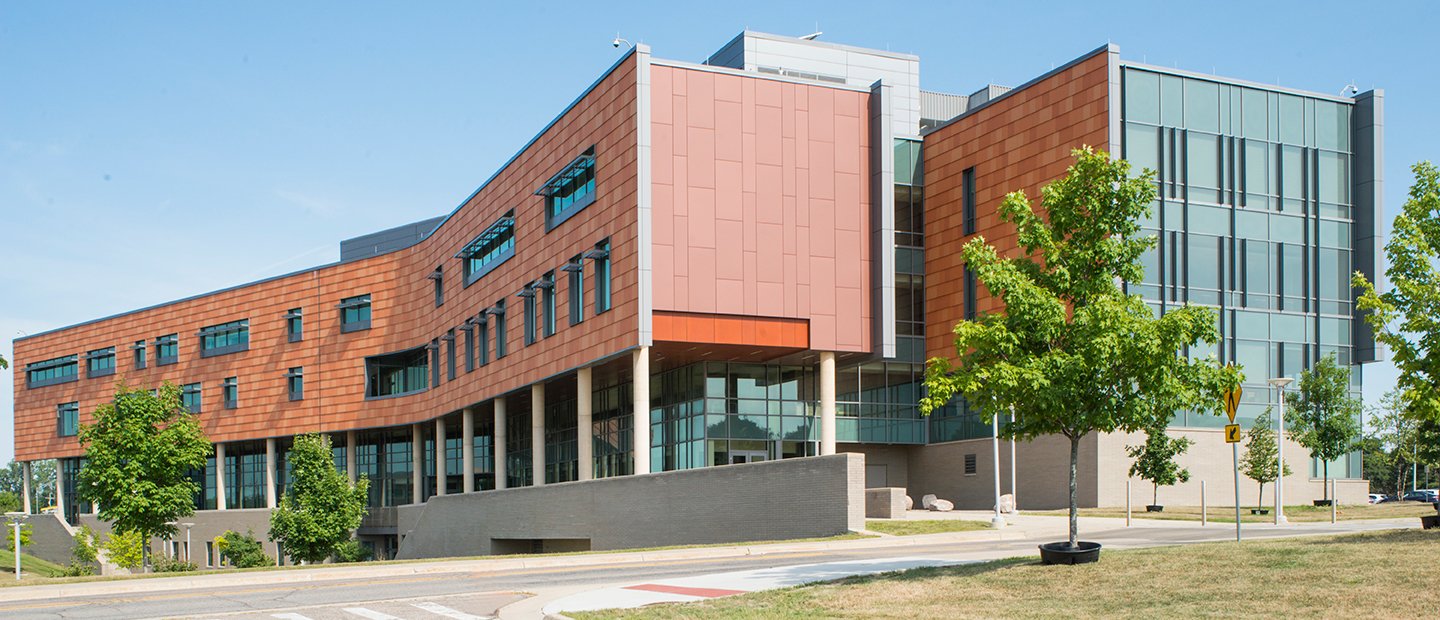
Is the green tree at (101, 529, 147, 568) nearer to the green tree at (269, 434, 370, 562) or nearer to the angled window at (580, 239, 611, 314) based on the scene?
the green tree at (269, 434, 370, 562)

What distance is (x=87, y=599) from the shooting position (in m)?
20.6

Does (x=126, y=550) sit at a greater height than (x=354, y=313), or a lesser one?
lesser

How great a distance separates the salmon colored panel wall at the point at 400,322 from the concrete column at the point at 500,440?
0.89 meters

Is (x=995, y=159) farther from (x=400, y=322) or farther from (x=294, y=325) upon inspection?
(x=294, y=325)

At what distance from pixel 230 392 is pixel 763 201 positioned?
5047cm

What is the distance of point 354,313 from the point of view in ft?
253

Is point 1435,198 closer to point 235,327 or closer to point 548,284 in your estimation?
point 548,284

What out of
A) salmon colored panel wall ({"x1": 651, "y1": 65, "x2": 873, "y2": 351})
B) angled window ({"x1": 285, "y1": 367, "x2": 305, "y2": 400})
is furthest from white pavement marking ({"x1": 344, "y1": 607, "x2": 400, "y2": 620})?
angled window ({"x1": 285, "y1": 367, "x2": 305, "y2": 400})

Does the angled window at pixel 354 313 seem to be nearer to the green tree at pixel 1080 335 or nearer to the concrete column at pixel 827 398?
the concrete column at pixel 827 398

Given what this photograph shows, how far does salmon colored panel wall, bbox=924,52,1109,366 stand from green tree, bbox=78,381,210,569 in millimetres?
33644

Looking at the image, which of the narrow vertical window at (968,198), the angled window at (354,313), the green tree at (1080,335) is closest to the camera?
the green tree at (1080,335)

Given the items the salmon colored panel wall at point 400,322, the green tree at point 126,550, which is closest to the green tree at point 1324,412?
the salmon colored panel wall at point 400,322

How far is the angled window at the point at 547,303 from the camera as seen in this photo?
2063 inches

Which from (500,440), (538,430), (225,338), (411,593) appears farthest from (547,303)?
(225,338)
